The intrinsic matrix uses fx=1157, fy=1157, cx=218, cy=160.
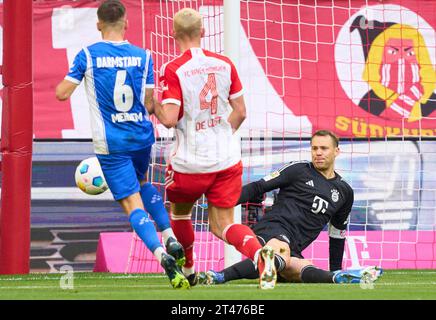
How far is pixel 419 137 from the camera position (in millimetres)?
12719

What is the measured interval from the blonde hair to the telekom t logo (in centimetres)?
191

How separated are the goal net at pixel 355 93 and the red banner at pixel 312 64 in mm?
11

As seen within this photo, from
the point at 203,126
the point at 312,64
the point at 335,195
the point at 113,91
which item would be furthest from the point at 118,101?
the point at 312,64

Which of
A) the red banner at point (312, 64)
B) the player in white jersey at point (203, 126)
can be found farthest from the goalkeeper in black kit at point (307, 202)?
the red banner at point (312, 64)

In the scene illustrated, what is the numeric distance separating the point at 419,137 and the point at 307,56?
1.52m

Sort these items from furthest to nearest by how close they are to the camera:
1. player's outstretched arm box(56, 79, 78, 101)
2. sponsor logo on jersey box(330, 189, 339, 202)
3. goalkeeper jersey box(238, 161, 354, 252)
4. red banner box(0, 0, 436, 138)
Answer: red banner box(0, 0, 436, 138) < sponsor logo on jersey box(330, 189, 339, 202) < goalkeeper jersey box(238, 161, 354, 252) < player's outstretched arm box(56, 79, 78, 101)

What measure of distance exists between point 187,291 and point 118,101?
1.46 metres

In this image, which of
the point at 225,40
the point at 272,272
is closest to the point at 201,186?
the point at 272,272

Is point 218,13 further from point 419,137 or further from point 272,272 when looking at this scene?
point 272,272

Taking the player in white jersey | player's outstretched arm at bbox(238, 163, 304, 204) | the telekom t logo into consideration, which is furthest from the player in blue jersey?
the telekom t logo

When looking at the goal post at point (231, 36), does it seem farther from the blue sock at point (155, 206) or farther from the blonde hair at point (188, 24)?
the blonde hair at point (188, 24)

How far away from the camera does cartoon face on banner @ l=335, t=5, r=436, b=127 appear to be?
12812 mm

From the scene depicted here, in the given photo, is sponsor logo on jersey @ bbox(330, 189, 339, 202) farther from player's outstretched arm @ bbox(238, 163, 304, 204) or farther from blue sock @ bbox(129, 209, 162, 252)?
blue sock @ bbox(129, 209, 162, 252)

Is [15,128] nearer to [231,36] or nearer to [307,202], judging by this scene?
→ [231,36]
